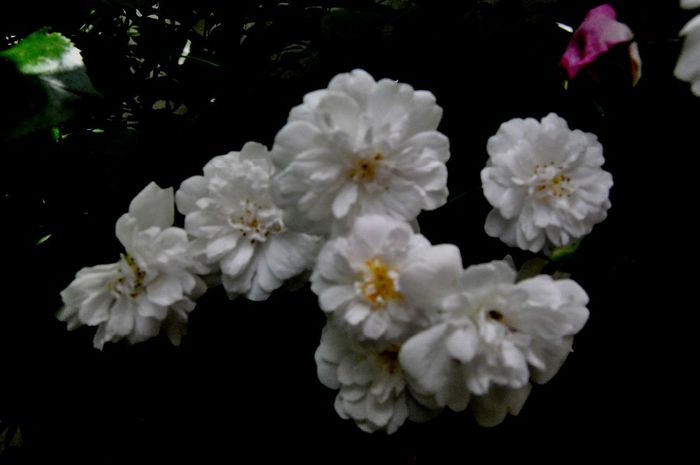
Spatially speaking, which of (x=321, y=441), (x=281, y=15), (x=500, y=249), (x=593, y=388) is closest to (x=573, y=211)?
(x=500, y=249)

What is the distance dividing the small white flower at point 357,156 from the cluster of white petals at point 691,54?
188 mm

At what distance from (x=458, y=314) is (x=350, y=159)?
130 mm

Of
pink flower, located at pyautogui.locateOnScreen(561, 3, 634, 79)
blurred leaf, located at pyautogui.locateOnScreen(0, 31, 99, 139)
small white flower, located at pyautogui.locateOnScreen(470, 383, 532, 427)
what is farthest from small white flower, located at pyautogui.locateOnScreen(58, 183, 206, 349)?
pink flower, located at pyautogui.locateOnScreen(561, 3, 634, 79)

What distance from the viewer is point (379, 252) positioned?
372 mm

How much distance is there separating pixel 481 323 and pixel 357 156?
0.46 feet

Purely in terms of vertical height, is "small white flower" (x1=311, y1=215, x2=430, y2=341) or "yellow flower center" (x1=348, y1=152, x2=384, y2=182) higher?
"yellow flower center" (x1=348, y1=152, x2=384, y2=182)

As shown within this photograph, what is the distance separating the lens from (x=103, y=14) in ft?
2.60

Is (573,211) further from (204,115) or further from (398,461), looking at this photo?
(204,115)

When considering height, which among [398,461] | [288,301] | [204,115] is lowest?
[398,461]

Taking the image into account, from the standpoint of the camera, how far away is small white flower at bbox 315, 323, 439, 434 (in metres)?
0.43

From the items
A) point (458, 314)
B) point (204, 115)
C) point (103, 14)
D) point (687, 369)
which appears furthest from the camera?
point (103, 14)

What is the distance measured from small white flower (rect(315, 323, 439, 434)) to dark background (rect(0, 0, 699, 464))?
13 centimetres

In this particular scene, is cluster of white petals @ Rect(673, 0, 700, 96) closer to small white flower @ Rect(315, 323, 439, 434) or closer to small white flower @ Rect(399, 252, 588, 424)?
small white flower @ Rect(399, 252, 588, 424)

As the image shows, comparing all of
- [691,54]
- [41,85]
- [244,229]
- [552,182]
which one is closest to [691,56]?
[691,54]
